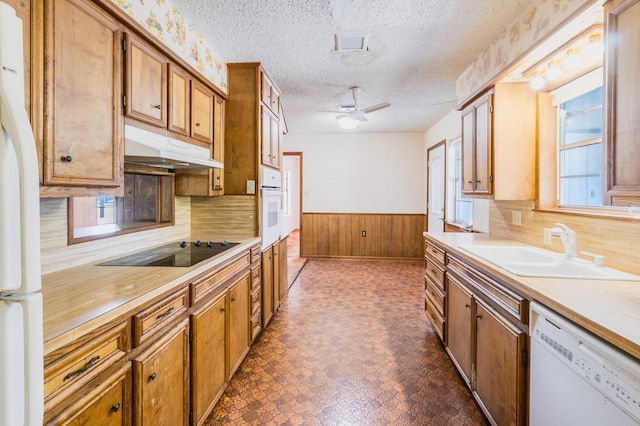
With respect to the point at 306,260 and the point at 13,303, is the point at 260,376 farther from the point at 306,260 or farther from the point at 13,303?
the point at 306,260

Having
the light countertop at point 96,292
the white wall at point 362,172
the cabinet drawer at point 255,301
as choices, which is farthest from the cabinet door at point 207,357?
the white wall at point 362,172

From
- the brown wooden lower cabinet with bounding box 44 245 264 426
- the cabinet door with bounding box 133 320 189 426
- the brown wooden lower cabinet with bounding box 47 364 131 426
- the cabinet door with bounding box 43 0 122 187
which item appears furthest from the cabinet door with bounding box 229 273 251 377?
the cabinet door with bounding box 43 0 122 187

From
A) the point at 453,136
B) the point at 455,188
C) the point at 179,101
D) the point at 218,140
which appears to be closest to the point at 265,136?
the point at 218,140

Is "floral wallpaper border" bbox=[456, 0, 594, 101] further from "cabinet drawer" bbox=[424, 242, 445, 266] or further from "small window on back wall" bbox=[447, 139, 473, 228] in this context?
"small window on back wall" bbox=[447, 139, 473, 228]

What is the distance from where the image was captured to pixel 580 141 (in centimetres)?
201

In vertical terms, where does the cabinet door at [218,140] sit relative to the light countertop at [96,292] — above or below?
above

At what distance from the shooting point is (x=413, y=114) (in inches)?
178

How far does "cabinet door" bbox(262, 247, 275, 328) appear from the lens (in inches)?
109

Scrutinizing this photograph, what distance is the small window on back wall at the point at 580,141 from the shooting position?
188cm

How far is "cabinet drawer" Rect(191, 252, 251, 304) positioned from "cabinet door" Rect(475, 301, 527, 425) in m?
1.48

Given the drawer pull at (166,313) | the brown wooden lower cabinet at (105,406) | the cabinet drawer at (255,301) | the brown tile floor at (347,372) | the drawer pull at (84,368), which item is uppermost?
the drawer pull at (166,313)

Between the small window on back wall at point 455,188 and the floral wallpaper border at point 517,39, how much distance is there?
5.41 ft

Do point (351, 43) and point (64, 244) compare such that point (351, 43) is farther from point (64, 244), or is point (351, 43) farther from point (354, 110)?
point (64, 244)

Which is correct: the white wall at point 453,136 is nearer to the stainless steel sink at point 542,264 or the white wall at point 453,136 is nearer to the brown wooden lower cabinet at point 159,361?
the stainless steel sink at point 542,264
